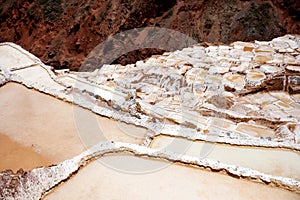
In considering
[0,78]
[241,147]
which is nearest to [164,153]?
[241,147]

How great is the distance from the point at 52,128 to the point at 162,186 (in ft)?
4.65

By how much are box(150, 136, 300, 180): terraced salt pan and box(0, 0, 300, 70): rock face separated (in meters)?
6.42

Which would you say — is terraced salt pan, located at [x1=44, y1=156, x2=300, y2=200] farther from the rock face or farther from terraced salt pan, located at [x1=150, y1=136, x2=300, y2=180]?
the rock face

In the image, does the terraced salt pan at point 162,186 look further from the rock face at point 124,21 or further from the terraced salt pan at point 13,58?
the rock face at point 124,21

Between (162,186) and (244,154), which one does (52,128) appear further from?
(244,154)

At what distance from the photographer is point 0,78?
12.6 feet

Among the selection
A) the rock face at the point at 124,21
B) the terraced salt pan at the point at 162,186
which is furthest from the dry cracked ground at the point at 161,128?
the rock face at the point at 124,21

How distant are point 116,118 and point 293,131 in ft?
6.38

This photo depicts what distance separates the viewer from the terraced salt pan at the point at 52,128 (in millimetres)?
2656

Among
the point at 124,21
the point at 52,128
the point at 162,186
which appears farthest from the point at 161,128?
the point at 124,21

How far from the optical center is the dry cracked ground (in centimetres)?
204

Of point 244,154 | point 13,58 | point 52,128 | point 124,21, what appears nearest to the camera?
point 244,154

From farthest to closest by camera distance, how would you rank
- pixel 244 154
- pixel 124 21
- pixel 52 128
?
1. pixel 124 21
2. pixel 52 128
3. pixel 244 154

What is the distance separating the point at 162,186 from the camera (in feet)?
6.75
